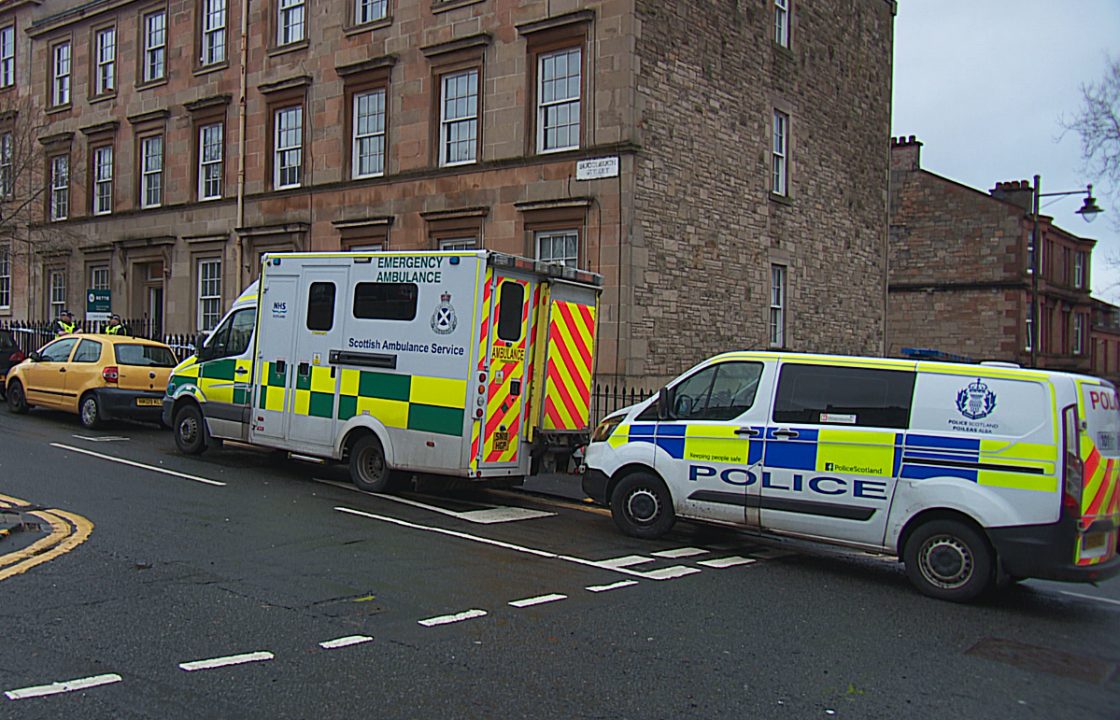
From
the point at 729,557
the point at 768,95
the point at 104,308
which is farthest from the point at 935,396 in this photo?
the point at 104,308

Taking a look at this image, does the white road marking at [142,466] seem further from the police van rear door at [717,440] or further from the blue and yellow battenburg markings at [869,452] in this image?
the police van rear door at [717,440]

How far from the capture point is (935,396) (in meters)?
8.49

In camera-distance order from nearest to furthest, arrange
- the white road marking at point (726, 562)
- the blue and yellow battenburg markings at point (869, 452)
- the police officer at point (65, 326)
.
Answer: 1. the blue and yellow battenburg markings at point (869, 452)
2. the white road marking at point (726, 562)
3. the police officer at point (65, 326)

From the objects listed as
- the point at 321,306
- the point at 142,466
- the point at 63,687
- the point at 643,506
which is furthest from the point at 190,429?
the point at 63,687

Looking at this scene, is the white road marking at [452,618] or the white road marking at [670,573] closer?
the white road marking at [452,618]

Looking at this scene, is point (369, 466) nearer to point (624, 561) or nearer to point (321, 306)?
point (321, 306)

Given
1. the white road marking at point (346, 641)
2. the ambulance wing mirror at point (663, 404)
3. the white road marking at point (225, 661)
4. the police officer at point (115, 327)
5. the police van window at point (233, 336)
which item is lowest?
the white road marking at point (346, 641)

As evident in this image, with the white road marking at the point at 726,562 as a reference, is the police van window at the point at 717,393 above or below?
above

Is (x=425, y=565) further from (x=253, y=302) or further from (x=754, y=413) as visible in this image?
(x=253, y=302)

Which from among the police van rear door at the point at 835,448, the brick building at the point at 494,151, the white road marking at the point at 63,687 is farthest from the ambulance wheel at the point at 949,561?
the brick building at the point at 494,151

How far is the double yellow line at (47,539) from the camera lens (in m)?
7.93

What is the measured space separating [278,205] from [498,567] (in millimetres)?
18745

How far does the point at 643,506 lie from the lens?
33.2 ft

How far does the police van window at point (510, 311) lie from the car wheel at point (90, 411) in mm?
9740
